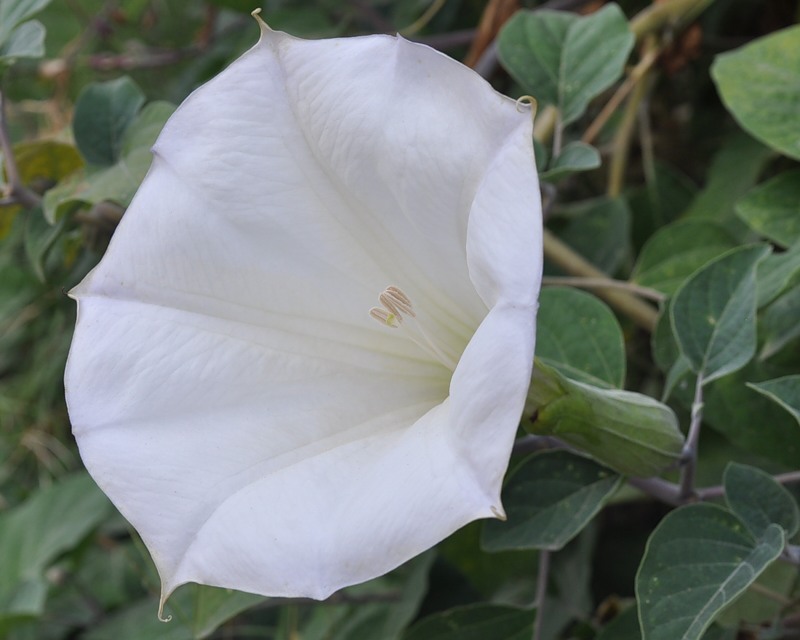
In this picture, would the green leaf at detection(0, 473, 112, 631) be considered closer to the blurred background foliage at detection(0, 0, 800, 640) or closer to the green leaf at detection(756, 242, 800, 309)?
the blurred background foliage at detection(0, 0, 800, 640)

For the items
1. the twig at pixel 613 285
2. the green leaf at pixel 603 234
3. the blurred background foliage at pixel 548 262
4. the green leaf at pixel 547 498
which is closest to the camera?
the green leaf at pixel 547 498

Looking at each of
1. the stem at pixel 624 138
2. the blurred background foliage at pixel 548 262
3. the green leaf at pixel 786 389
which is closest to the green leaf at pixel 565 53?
the blurred background foliage at pixel 548 262

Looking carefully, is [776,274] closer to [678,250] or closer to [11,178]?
[678,250]

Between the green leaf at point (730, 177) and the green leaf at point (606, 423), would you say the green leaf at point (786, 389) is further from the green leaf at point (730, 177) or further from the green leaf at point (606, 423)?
the green leaf at point (730, 177)

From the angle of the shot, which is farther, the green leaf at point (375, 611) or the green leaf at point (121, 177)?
the green leaf at point (375, 611)

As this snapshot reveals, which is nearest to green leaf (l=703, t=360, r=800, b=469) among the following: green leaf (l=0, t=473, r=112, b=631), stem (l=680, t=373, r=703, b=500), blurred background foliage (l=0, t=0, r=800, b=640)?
blurred background foliage (l=0, t=0, r=800, b=640)

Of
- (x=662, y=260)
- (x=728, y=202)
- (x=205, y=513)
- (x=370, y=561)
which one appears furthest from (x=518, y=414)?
(x=728, y=202)

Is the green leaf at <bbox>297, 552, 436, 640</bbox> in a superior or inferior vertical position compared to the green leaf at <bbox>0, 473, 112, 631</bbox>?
superior

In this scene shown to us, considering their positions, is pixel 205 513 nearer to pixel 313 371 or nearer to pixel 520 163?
pixel 313 371
